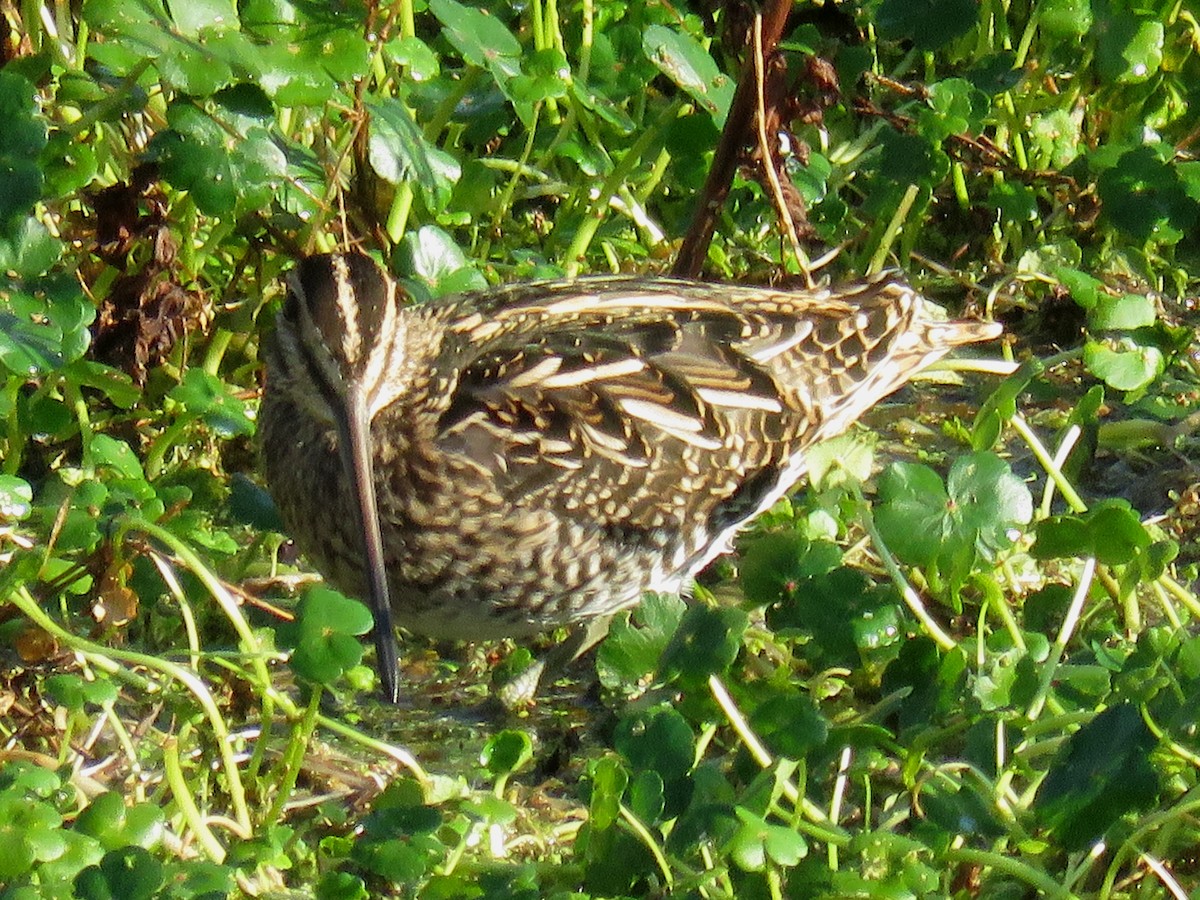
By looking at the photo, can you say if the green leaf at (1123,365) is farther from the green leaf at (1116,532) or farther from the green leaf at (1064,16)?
the green leaf at (1064,16)

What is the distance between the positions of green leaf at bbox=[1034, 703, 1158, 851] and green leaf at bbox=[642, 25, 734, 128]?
184cm

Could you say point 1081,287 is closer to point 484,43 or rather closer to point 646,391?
point 646,391

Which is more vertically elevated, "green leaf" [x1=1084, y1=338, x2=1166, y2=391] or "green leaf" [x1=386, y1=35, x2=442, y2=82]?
"green leaf" [x1=386, y1=35, x2=442, y2=82]

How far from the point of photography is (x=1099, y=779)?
259cm

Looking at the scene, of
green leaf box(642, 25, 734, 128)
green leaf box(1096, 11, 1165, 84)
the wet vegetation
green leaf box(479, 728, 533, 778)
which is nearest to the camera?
the wet vegetation

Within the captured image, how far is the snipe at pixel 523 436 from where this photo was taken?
3.39 m

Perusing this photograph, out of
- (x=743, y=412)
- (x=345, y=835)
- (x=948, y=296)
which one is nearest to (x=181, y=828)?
(x=345, y=835)

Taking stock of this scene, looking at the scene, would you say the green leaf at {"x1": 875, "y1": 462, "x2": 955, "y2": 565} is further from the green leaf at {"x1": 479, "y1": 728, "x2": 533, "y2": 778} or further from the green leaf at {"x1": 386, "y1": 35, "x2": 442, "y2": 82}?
the green leaf at {"x1": 386, "y1": 35, "x2": 442, "y2": 82}

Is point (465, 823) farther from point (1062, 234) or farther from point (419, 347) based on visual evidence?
point (1062, 234)

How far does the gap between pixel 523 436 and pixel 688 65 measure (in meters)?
1.03

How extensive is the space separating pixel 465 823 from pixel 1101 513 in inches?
42.1

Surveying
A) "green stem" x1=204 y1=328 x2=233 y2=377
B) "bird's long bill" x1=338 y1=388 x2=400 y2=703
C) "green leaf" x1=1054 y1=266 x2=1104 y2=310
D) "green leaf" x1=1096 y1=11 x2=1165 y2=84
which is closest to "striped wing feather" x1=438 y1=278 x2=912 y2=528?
"bird's long bill" x1=338 y1=388 x2=400 y2=703

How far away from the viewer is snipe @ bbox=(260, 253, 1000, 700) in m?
3.39

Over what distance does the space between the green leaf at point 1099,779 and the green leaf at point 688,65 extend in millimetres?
1839
